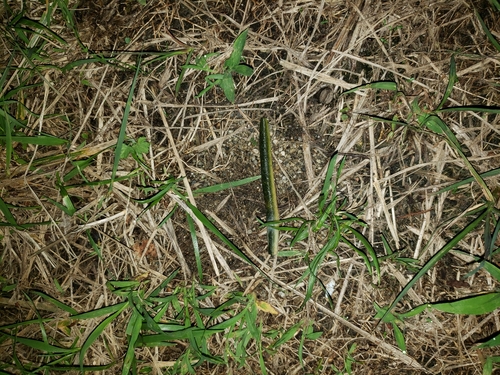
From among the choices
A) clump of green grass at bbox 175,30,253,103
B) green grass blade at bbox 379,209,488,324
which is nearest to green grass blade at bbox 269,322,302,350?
green grass blade at bbox 379,209,488,324

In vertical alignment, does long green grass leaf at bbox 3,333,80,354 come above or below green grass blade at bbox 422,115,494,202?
below

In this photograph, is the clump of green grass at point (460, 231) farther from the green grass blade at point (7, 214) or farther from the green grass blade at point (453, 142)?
the green grass blade at point (7, 214)

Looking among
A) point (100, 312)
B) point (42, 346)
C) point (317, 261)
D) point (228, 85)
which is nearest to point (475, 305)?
point (317, 261)

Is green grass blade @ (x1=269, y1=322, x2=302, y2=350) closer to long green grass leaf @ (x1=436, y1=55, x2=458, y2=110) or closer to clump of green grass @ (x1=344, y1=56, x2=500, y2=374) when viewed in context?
clump of green grass @ (x1=344, y1=56, x2=500, y2=374)

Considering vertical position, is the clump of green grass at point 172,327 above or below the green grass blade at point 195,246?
below

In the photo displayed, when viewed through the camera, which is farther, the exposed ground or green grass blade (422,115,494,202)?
the exposed ground

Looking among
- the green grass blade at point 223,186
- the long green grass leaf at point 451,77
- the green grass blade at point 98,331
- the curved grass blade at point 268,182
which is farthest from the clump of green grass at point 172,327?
the long green grass leaf at point 451,77

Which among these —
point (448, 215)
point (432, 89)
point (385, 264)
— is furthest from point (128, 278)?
point (432, 89)
